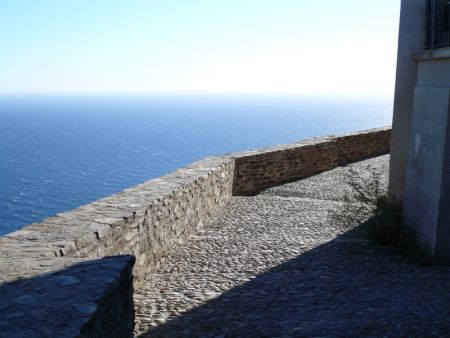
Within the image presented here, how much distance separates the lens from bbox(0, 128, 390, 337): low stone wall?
9.52 ft

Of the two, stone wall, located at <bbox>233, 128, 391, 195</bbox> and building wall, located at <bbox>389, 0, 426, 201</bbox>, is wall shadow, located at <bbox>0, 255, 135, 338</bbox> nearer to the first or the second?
building wall, located at <bbox>389, 0, 426, 201</bbox>

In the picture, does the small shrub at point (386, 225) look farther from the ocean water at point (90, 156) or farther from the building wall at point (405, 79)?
the ocean water at point (90, 156)

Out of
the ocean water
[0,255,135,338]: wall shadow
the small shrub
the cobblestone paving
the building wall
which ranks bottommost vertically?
the ocean water

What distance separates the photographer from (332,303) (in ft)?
16.5

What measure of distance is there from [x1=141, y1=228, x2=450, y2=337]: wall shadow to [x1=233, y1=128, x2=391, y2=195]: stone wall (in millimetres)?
4645

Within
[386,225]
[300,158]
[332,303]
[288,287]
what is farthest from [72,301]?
[300,158]

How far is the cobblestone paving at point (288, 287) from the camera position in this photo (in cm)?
445

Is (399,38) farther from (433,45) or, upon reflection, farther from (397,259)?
(397,259)

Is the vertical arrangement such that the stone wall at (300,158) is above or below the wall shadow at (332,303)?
above

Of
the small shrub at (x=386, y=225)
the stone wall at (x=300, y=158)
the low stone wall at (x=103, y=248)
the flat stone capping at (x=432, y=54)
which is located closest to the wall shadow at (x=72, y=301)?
the low stone wall at (x=103, y=248)

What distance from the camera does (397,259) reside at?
6461 mm

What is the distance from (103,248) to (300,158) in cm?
835

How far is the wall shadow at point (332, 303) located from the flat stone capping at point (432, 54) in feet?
8.31

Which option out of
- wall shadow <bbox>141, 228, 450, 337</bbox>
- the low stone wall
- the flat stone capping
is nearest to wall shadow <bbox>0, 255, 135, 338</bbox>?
the low stone wall
